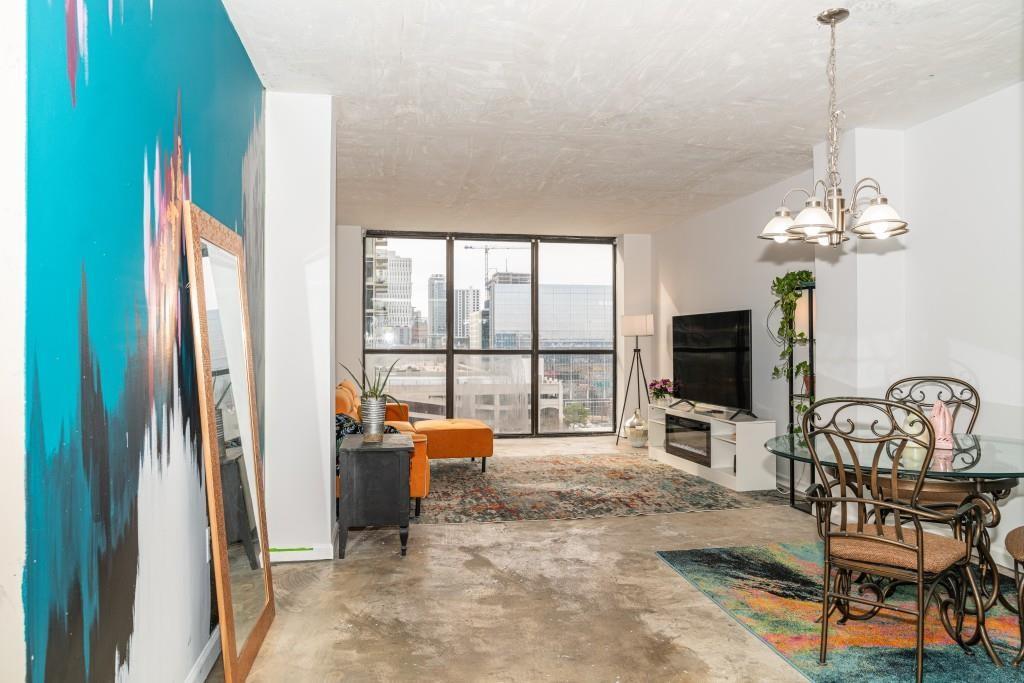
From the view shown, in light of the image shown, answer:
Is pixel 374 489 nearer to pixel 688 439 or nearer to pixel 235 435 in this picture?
pixel 235 435

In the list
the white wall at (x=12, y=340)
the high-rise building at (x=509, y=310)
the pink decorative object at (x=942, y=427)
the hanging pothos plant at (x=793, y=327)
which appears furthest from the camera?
the high-rise building at (x=509, y=310)

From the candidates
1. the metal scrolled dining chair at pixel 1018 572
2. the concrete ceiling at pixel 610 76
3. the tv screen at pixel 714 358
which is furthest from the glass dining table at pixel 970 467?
the tv screen at pixel 714 358

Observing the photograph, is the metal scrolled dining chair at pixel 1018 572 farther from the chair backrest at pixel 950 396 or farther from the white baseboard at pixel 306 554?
the white baseboard at pixel 306 554

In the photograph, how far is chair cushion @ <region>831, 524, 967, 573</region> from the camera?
2447mm

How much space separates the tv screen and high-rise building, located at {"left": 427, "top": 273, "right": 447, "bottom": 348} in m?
2.87

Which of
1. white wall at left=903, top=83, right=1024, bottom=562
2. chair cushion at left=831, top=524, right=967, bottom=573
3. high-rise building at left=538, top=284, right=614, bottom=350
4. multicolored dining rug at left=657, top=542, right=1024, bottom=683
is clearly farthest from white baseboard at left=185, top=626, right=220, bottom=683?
high-rise building at left=538, top=284, right=614, bottom=350

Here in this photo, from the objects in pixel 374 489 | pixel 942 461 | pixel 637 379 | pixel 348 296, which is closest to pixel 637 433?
pixel 637 379

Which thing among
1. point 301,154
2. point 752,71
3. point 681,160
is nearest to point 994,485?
point 752,71

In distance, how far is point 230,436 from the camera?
8.34 feet

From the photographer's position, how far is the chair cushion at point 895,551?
2447 mm

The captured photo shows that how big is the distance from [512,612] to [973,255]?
336cm

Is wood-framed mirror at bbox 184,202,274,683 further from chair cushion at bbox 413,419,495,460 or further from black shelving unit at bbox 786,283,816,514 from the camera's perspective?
black shelving unit at bbox 786,283,816,514

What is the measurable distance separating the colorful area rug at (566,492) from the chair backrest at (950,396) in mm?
1420

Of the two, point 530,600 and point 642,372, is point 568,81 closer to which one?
point 530,600
